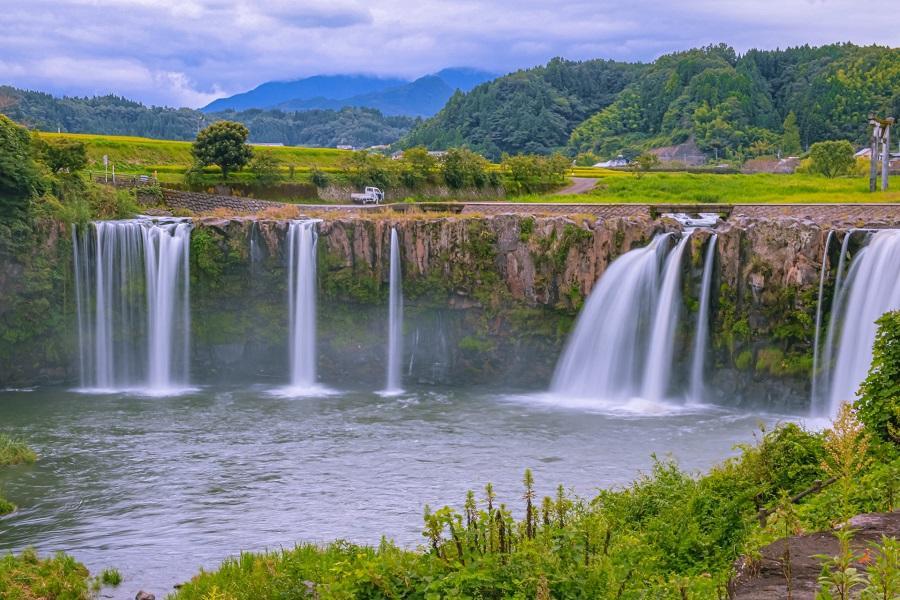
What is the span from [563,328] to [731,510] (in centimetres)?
1852

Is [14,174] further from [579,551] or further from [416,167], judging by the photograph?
[579,551]

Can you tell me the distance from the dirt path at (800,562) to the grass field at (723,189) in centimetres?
2937

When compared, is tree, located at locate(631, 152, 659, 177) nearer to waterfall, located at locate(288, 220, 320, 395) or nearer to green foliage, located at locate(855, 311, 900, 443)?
waterfall, located at locate(288, 220, 320, 395)

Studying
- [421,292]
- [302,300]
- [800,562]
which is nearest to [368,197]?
[302,300]

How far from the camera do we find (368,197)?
4522cm

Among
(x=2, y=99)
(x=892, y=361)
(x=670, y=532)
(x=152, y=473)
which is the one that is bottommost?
(x=152, y=473)

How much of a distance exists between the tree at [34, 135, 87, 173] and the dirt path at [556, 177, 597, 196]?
22157mm

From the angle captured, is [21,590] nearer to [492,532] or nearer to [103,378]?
[492,532]

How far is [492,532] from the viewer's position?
9891mm

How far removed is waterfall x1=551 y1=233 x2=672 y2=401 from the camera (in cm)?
2819

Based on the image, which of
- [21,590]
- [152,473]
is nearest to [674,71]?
[152,473]

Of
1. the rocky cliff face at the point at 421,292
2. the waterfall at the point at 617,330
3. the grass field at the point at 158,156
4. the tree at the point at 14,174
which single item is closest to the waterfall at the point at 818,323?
the rocky cliff face at the point at 421,292

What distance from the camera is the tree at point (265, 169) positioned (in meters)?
45.1

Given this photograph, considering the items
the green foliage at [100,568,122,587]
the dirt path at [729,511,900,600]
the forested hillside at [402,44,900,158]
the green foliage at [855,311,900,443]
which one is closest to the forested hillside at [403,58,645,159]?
the forested hillside at [402,44,900,158]
